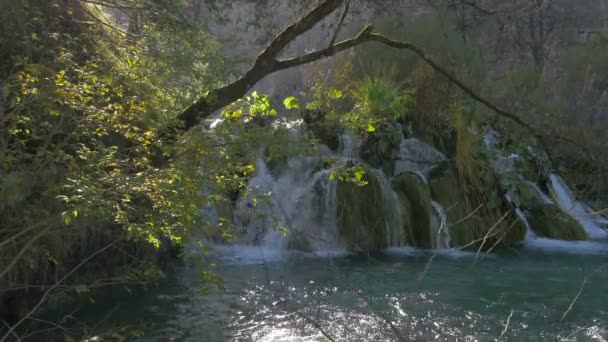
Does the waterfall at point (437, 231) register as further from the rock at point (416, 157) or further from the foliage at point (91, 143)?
the foliage at point (91, 143)

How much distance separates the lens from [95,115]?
3.71 m

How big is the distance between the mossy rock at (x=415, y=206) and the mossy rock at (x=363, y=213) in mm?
431

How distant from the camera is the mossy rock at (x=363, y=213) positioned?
8.91 meters

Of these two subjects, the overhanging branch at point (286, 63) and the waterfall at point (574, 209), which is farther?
the waterfall at point (574, 209)

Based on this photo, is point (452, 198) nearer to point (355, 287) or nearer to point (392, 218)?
point (392, 218)

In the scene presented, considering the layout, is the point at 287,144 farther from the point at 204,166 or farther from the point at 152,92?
the point at 152,92

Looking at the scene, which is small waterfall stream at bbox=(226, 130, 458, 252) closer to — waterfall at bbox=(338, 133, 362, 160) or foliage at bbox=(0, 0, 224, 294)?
waterfall at bbox=(338, 133, 362, 160)

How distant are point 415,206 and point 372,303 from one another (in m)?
4.05

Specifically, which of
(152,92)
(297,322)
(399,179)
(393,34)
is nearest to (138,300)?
(297,322)

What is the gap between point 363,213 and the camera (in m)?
8.98

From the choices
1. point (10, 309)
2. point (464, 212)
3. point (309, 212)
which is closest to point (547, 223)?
point (464, 212)

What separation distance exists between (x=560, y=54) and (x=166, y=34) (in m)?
18.1

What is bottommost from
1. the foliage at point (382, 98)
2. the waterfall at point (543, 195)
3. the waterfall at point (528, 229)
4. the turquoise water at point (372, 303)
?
the turquoise water at point (372, 303)

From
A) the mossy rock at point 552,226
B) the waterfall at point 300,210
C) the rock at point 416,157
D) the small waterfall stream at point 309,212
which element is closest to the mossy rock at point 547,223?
the mossy rock at point 552,226
